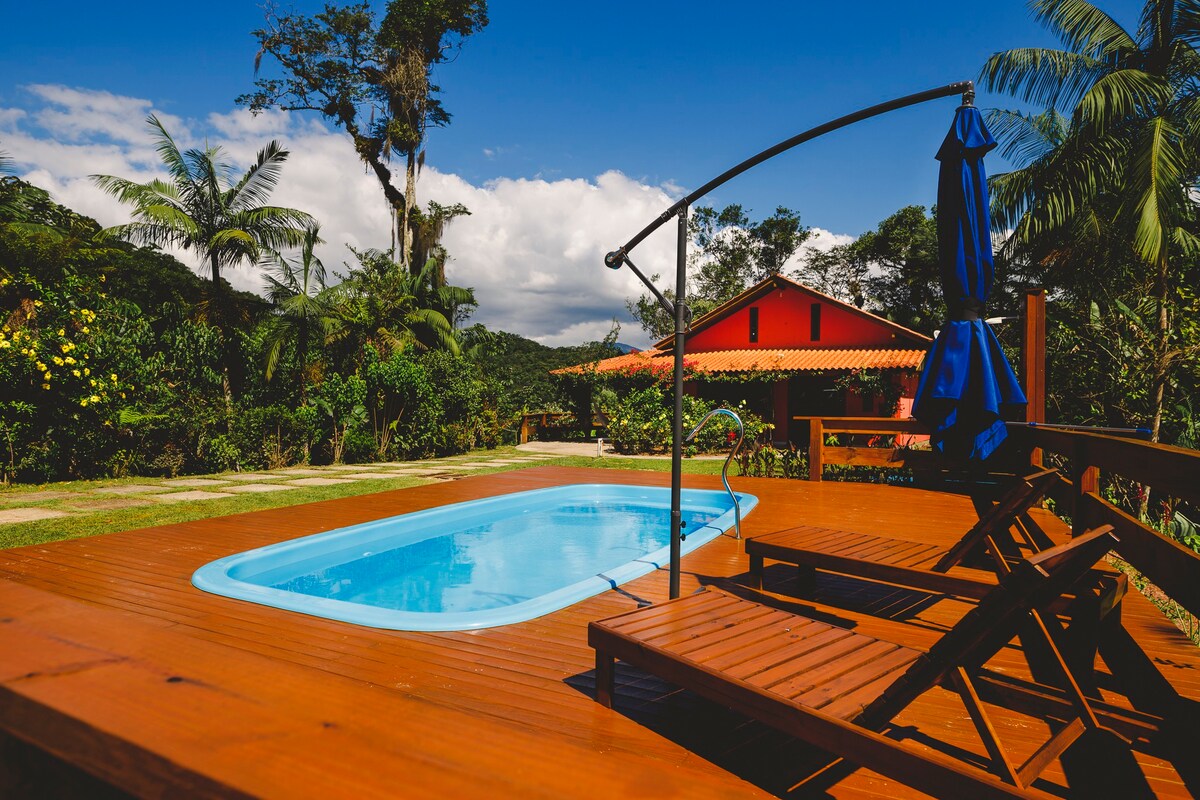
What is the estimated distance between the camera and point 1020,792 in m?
1.77

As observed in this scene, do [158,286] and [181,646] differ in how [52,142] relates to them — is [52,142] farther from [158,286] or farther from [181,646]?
[181,646]

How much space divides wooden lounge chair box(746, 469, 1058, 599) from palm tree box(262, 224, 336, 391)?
1355 centimetres

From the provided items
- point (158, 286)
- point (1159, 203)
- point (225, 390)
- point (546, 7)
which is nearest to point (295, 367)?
→ point (225, 390)

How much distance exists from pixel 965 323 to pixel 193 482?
12.5 meters

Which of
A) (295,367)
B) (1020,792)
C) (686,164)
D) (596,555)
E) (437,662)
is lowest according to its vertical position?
(596,555)

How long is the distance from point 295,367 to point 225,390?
5.76 feet

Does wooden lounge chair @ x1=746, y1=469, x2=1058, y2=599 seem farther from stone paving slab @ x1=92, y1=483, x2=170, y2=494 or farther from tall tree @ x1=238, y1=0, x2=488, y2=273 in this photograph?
tall tree @ x1=238, y1=0, x2=488, y2=273

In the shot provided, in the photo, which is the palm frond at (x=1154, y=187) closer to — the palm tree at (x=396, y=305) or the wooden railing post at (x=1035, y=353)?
the wooden railing post at (x=1035, y=353)

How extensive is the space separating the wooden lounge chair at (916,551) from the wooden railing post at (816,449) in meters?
5.95

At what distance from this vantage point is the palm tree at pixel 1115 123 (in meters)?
11.1

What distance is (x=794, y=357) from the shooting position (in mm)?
22359

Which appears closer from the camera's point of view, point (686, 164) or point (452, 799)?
point (452, 799)

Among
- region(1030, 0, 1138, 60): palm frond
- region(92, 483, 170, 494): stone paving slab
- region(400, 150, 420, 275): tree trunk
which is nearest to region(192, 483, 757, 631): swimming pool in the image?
region(92, 483, 170, 494): stone paving slab

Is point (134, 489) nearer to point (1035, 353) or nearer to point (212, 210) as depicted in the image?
point (212, 210)
